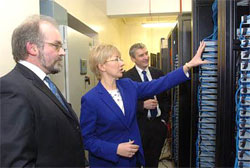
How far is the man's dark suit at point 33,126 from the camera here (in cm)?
85

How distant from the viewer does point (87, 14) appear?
3.53 meters

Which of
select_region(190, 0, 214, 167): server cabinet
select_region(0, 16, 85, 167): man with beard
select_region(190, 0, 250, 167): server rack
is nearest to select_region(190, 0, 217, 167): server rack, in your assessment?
select_region(190, 0, 214, 167): server cabinet

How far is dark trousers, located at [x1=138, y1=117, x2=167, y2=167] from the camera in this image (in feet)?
7.81

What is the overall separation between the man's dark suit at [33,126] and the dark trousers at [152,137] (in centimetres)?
130

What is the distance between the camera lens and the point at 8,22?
4.59 ft

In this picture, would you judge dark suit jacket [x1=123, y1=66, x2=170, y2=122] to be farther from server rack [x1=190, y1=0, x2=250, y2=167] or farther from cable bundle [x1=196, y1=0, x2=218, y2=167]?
server rack [x1=190, y1=0, x2=250, y2=167]

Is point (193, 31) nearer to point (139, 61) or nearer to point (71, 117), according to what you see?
point (139, 61)

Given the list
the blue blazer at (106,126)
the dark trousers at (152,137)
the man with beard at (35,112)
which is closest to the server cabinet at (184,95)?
the dark trousers at (152,137)

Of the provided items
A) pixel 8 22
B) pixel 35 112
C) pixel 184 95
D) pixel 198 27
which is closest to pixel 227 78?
pixel 198 27

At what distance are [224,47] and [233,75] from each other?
6.4 inches

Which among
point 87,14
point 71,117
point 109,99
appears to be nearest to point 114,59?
point 109,99

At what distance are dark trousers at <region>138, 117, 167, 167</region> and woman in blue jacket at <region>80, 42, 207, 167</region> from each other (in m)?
0.72

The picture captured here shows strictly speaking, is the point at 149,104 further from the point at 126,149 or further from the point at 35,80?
the point at 35,80

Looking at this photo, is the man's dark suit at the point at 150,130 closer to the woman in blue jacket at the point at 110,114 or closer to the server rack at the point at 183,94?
the server rack at the point at 183,94
